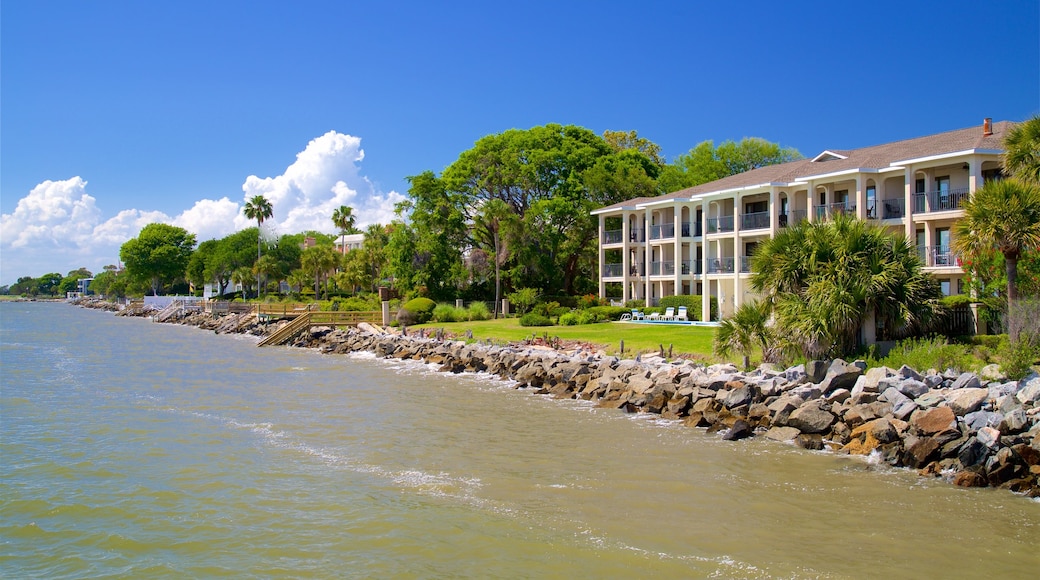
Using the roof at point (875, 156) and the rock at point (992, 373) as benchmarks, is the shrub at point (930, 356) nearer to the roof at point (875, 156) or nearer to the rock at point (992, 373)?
the rock at point (992, 373)

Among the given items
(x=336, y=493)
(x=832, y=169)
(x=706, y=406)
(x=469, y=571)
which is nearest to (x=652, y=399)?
(x=706, y=406)

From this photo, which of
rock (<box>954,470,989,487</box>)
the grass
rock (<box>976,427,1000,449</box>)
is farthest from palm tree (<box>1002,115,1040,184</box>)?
rock (<box>954,470,989,487</box>)

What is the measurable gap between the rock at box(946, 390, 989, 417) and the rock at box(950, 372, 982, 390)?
59 cm

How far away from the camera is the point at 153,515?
12891 millimetres

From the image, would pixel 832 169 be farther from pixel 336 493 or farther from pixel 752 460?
pixel 336 493

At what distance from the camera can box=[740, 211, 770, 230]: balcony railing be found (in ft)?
128

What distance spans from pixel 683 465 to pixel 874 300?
9504mm

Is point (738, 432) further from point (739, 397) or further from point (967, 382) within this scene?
point (967, 382)

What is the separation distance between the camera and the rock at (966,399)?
1600cm

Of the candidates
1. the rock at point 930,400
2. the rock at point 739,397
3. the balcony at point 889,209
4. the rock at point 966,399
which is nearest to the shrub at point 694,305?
the balcony at point 889,209

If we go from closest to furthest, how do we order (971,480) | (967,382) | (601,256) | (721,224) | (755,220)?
(971,480) < (967,382) < (755,220) < (721,224) < (601,256)

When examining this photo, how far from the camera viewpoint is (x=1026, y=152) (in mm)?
22297

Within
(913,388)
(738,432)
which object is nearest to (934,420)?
(913,388)

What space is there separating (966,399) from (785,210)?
24.0 m
